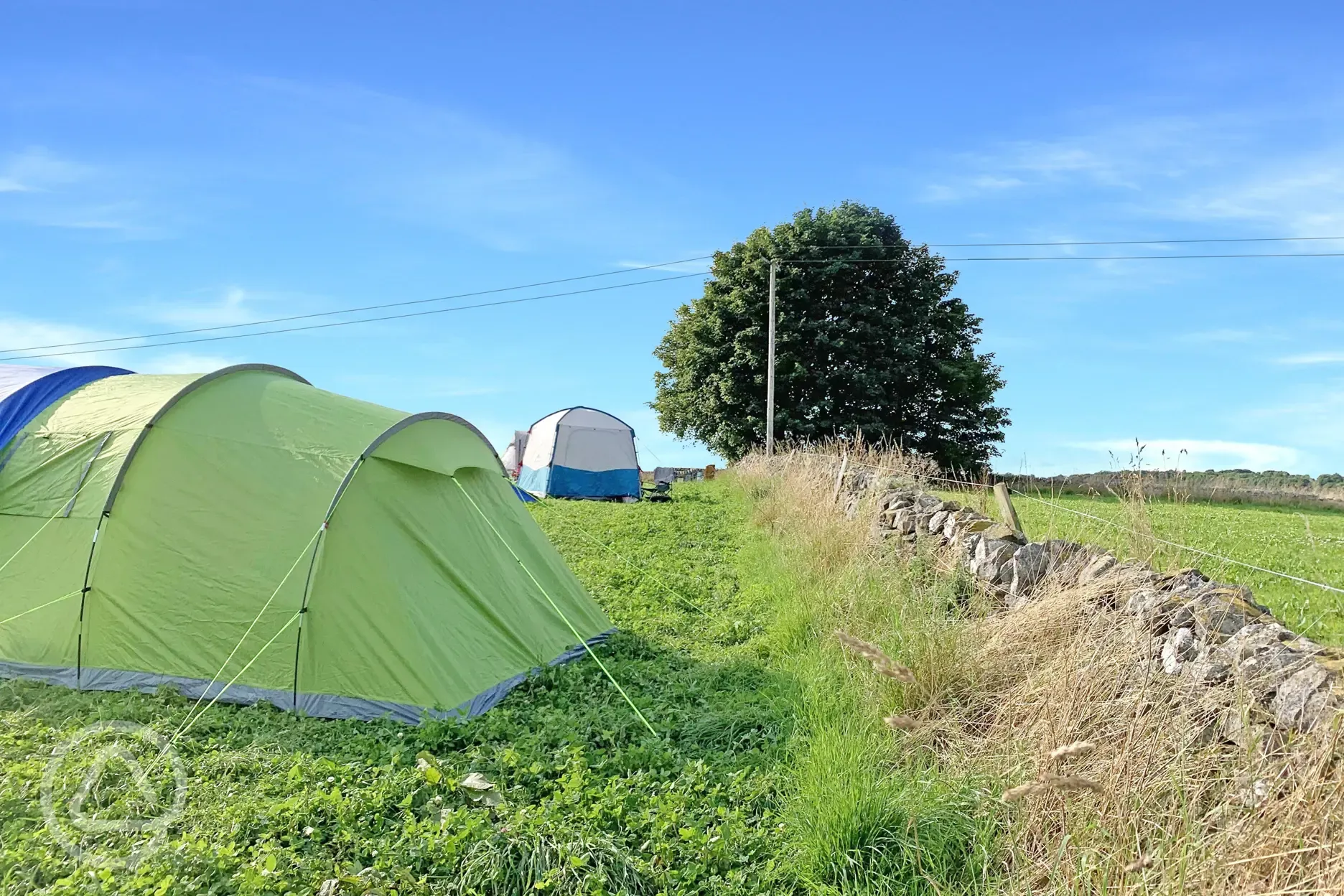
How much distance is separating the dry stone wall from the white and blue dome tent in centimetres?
1485

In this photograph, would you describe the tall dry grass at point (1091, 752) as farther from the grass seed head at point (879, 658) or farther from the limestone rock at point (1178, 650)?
the limestone rock at point (1178, 650)

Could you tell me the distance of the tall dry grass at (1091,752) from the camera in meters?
2.75

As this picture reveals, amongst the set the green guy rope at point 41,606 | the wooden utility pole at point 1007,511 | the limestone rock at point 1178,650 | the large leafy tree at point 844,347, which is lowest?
the green guy rope at point 41,606

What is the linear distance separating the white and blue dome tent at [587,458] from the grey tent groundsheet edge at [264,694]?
48.4 feet

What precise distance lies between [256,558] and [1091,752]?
5.20 m

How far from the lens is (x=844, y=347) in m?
26.8

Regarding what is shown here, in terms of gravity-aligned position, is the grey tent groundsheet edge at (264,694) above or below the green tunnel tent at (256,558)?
below

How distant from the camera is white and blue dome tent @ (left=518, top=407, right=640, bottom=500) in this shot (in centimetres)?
2103

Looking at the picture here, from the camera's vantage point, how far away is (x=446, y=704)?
5.67 m

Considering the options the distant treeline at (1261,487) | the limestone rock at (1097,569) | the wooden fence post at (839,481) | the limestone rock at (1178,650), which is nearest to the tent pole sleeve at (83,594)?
the limestone rock at (1097,569)

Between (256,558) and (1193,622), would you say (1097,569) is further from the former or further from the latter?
(256,558)

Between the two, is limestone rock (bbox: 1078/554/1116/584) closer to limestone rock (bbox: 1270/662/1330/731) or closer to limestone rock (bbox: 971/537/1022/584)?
limestone rock (bbox: 971/537/1022/584)

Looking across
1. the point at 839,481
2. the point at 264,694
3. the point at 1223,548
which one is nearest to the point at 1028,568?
the point at 264,694

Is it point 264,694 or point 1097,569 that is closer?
point 1097,569
